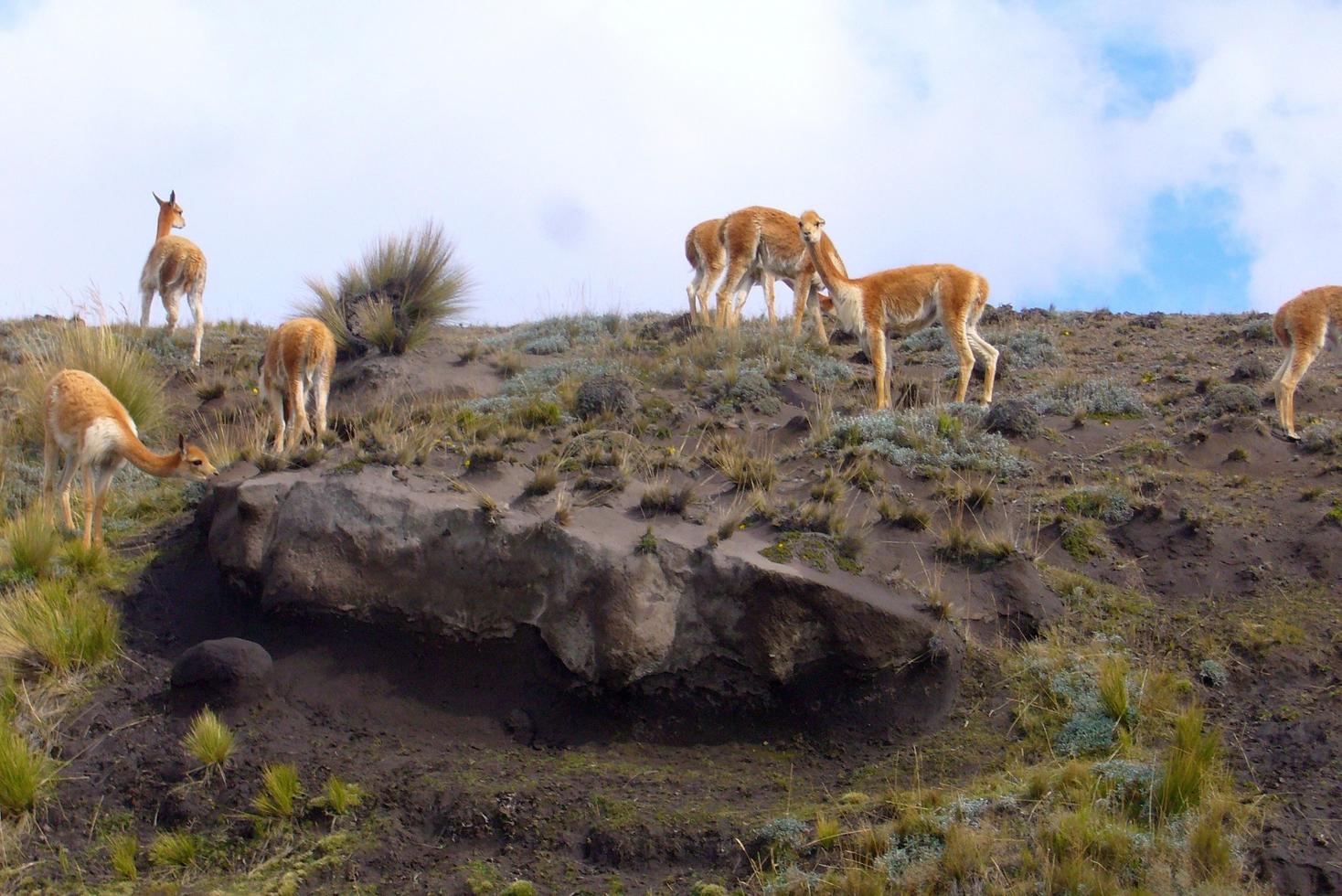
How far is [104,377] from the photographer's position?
14.9 meters

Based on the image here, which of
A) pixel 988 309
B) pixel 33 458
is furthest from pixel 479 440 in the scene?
pixel 988 309

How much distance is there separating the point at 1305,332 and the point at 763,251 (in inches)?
331

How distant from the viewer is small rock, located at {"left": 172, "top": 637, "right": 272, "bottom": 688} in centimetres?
951

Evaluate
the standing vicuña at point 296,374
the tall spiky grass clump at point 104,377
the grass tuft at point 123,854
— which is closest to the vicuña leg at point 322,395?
the standing vicuña at point 296,374

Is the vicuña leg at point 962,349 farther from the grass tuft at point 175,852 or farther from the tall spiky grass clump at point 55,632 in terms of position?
the grass tuft at point 175,852

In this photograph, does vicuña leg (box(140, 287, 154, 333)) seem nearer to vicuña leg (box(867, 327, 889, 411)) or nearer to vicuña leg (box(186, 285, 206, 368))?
vicuña leg (box(186, 285, 206, 368))

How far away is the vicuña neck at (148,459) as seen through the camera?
11609 mm

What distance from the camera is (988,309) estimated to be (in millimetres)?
21781


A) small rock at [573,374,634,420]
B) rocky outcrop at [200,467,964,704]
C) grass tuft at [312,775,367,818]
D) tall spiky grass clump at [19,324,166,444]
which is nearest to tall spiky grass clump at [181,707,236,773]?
grass tuft at [312,775,367,818]

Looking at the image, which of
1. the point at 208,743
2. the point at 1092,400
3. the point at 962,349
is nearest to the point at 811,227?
the point at 962,349

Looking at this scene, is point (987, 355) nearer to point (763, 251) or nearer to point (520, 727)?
point (763, 251)

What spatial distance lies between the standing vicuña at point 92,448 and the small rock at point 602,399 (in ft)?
13.7

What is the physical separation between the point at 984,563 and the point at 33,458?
11.4 m

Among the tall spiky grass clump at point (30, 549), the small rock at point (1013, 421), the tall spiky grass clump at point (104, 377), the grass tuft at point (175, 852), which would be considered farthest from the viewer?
the tall spiky grass clump at point (104, 377)
